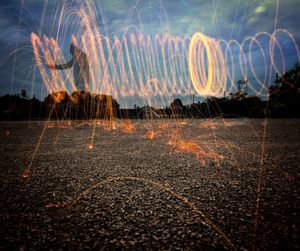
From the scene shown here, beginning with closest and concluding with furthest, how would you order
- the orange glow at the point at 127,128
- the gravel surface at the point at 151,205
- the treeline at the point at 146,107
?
1. the gravel surface at the point at 151,205
2. the orange glow at the point at 127,128
3. the treeline at the point at 146,107

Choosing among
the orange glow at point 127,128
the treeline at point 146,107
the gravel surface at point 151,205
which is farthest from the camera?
the treeline at point 146,107

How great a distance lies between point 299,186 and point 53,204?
3.37m

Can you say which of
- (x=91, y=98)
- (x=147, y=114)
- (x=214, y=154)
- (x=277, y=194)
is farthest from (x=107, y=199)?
(x=147, y=114)

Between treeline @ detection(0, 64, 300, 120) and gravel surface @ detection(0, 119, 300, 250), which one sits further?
treeline @ detection(0, 64, 300, 120)

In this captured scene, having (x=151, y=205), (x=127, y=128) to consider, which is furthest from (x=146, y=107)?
(x=151, y=205)

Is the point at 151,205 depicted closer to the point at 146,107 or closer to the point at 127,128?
the point at 127,128

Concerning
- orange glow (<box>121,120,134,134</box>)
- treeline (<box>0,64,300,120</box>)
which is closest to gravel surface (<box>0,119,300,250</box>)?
orange glow (<box>121,120,134,134</box>)

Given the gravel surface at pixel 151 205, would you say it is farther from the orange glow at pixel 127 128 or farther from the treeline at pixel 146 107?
the treeline at pixel 146 107

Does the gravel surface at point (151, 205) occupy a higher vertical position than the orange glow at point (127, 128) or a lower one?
lower

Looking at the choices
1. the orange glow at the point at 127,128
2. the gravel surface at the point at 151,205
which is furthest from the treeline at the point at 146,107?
the gravel surface at the point at 151,205

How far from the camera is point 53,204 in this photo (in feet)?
9.30

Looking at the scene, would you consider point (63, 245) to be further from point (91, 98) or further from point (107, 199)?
point (91, 98)

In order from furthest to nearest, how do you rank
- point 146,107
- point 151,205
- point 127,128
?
point 146,107
point 127,128
point 151,205

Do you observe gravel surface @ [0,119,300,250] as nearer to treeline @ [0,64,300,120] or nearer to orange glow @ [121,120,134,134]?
orange glow @ [121,120,134,134]
